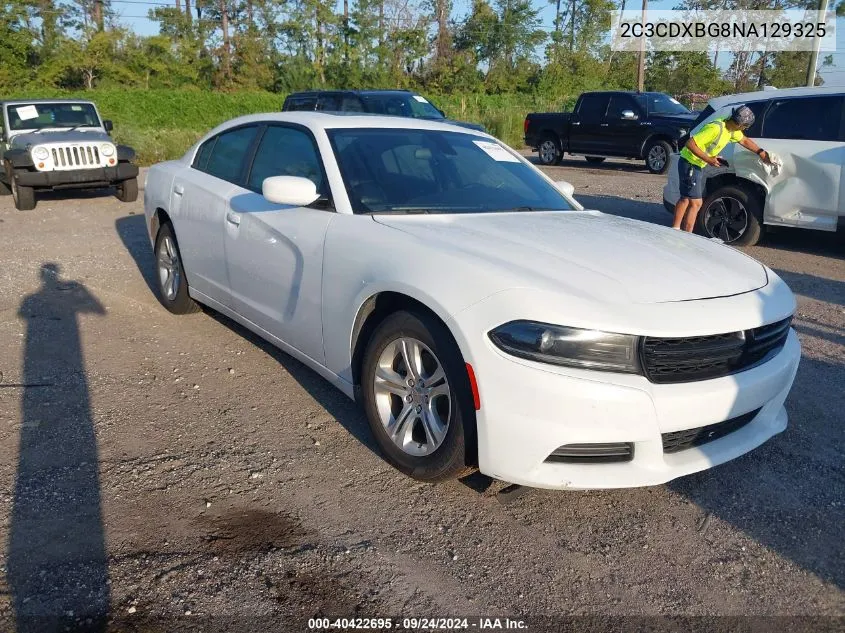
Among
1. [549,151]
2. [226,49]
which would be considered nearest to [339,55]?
[226,49]

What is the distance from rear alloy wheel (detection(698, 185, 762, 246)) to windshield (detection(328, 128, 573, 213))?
180 inches

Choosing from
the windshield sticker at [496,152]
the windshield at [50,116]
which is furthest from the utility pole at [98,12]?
the windshield sticker at [496,152]

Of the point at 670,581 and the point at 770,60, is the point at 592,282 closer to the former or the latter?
the point at 670,581

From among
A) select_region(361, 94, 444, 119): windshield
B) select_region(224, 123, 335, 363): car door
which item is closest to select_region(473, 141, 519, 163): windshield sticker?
select_region(224, 123, 335, 363): car door

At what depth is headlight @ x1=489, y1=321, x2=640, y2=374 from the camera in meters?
2.63

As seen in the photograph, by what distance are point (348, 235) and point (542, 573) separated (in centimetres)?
174

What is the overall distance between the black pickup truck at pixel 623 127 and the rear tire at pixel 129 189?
33.2ft

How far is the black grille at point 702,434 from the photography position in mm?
2797

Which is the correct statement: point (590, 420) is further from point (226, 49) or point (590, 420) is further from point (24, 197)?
point (226, 49)

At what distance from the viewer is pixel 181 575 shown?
2.59m

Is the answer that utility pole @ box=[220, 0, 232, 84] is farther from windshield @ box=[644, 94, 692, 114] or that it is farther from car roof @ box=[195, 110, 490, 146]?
car roof @ box=[195, 110, 490, 146]

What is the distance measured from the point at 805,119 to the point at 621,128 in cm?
944

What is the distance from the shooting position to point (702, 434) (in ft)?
9.54

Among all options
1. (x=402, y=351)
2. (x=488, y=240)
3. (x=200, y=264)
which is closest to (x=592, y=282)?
(x=488, y=240)
